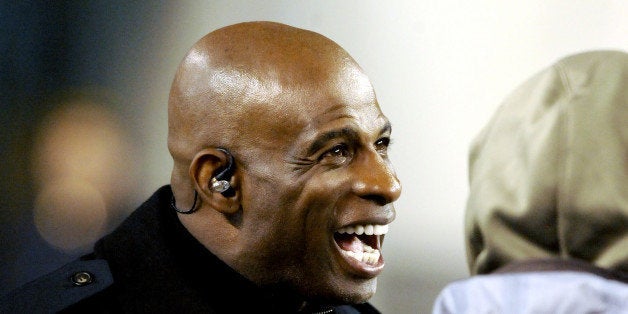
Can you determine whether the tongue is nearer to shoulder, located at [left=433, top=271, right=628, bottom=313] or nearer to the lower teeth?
the lower teeth

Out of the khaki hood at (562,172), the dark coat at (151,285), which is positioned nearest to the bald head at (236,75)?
the dark coat at (151,285)

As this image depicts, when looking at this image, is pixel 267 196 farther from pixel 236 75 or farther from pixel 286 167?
pixel 236 75

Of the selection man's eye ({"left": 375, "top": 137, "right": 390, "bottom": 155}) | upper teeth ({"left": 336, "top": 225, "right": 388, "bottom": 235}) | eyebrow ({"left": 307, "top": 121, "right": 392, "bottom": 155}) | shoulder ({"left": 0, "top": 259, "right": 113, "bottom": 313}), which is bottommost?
shoulder ({"left": 0, "top": 259, "right": 113, "bottom": 313})

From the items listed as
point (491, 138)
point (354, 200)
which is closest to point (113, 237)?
point (354, 200)

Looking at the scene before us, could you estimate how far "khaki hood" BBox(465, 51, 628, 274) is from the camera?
1.01 metres

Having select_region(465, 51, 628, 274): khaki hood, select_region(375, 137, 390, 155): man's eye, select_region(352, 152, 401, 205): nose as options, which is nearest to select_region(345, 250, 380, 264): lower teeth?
select_region(352, 152, 401, 205): nose

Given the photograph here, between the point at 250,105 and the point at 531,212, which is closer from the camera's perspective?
the point at 531,212

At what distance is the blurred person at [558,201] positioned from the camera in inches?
37.9

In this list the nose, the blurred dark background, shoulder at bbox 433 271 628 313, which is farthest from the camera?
the blurred dark background

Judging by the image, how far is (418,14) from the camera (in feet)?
12.6

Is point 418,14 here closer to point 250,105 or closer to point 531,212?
point 250,105

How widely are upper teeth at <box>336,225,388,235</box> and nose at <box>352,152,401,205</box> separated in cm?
6

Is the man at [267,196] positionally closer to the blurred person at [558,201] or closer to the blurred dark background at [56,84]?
the blurred person at [558,201]

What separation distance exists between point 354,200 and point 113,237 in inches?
24.6
